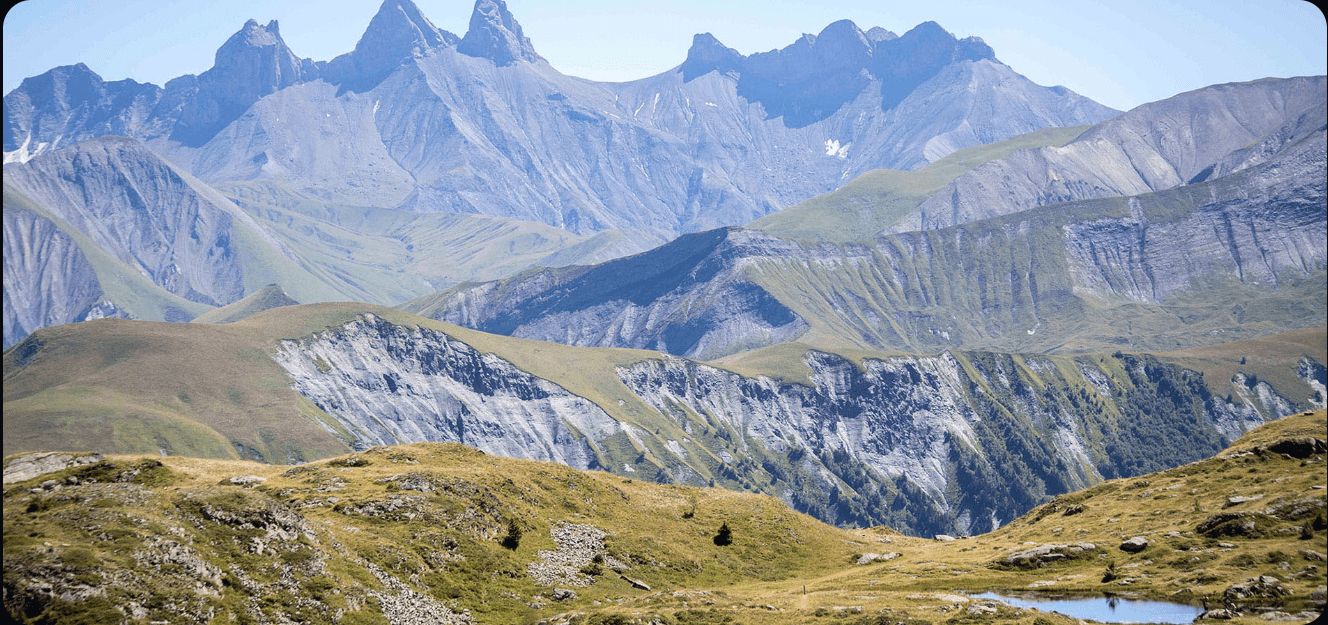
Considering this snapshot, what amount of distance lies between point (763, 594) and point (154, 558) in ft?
141

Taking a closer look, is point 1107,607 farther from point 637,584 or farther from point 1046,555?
point 637,584

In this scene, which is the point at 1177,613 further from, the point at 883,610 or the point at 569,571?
the point at 569,571

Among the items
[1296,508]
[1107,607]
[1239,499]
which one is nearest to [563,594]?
[1107,607]

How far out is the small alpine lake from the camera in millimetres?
69938

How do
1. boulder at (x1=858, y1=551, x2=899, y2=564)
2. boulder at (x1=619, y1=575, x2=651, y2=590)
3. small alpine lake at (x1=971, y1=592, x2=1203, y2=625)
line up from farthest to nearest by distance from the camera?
1. boulder at (x1=858, y1=551, x2=899, y2=564)
2. boulder at (x1=619, y1=575, x2=651, y2=590)
3. small alpine lake at (x1=971, y1=592, x2=1203, y2=625)

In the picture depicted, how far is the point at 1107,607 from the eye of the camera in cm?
7538

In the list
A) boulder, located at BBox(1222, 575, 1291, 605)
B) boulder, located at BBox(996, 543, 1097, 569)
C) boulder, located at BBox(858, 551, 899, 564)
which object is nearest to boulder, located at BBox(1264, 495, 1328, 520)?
boulder, located at BBox(1222, 575, 1291, 605)

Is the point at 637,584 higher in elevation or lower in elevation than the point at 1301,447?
lower

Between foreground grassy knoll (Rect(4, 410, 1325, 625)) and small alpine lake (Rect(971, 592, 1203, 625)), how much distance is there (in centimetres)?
150

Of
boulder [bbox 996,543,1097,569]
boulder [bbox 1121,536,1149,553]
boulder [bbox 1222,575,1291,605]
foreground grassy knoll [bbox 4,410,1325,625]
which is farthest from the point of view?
boulder [bbox 996,543,1097,569]

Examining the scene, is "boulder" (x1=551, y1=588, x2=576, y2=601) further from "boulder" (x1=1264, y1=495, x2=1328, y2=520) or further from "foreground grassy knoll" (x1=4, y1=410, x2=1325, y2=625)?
"boulder" (x1=1264, y1=495, x2=1328, y2=520)

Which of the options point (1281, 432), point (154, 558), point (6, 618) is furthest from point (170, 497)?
point (1281, 432)

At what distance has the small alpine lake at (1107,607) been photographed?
69938 millimetres

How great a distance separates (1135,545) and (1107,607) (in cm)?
1700
